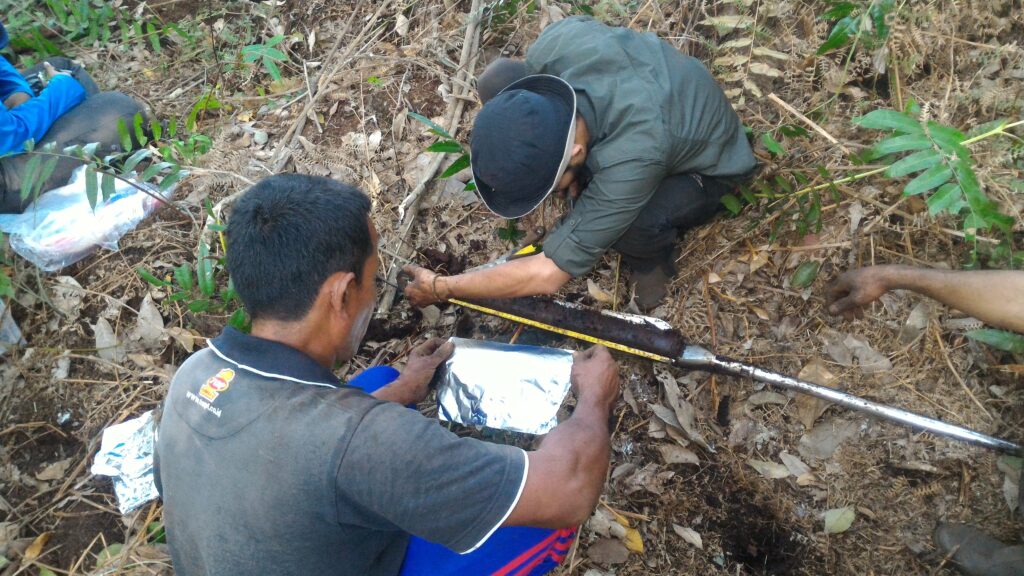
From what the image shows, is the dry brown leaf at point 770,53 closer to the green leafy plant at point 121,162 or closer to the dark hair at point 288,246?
the dark hair at point 288,246

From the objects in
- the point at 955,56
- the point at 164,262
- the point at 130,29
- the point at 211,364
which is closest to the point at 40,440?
the point at 164,262

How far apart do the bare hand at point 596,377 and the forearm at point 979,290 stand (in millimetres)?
1181

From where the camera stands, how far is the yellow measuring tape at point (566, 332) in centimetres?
274

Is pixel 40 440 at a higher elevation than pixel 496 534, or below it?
below

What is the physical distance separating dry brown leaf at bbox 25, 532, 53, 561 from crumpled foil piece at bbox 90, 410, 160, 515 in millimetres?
345

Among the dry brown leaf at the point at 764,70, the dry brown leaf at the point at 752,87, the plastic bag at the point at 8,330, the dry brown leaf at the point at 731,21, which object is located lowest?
the plastic bag at the point at 8,330

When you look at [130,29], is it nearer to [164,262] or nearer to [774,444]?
[164,262]

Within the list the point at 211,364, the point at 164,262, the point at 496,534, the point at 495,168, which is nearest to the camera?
the point at 211,364

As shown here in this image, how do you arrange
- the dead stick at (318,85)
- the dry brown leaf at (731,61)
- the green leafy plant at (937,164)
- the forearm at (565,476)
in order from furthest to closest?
1. the dead stick at (318,85)
2. the dry brown leaf at (731,61)
3. the green leafy plant at (937,164)
4. the forearm at (565,476)

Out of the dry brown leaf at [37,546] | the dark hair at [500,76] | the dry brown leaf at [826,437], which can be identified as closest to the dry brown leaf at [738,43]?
the dark hair at [500,76]

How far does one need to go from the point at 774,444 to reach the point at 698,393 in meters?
0.38

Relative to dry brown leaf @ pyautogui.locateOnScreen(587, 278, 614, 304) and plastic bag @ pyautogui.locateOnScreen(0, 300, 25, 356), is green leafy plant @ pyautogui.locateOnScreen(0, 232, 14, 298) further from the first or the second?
dry brown leaf @ pyautogui.locateOnScreen(587, 278, 614, 304)

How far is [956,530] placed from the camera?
2355 millimetres

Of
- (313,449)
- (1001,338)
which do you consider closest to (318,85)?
(313,449)
